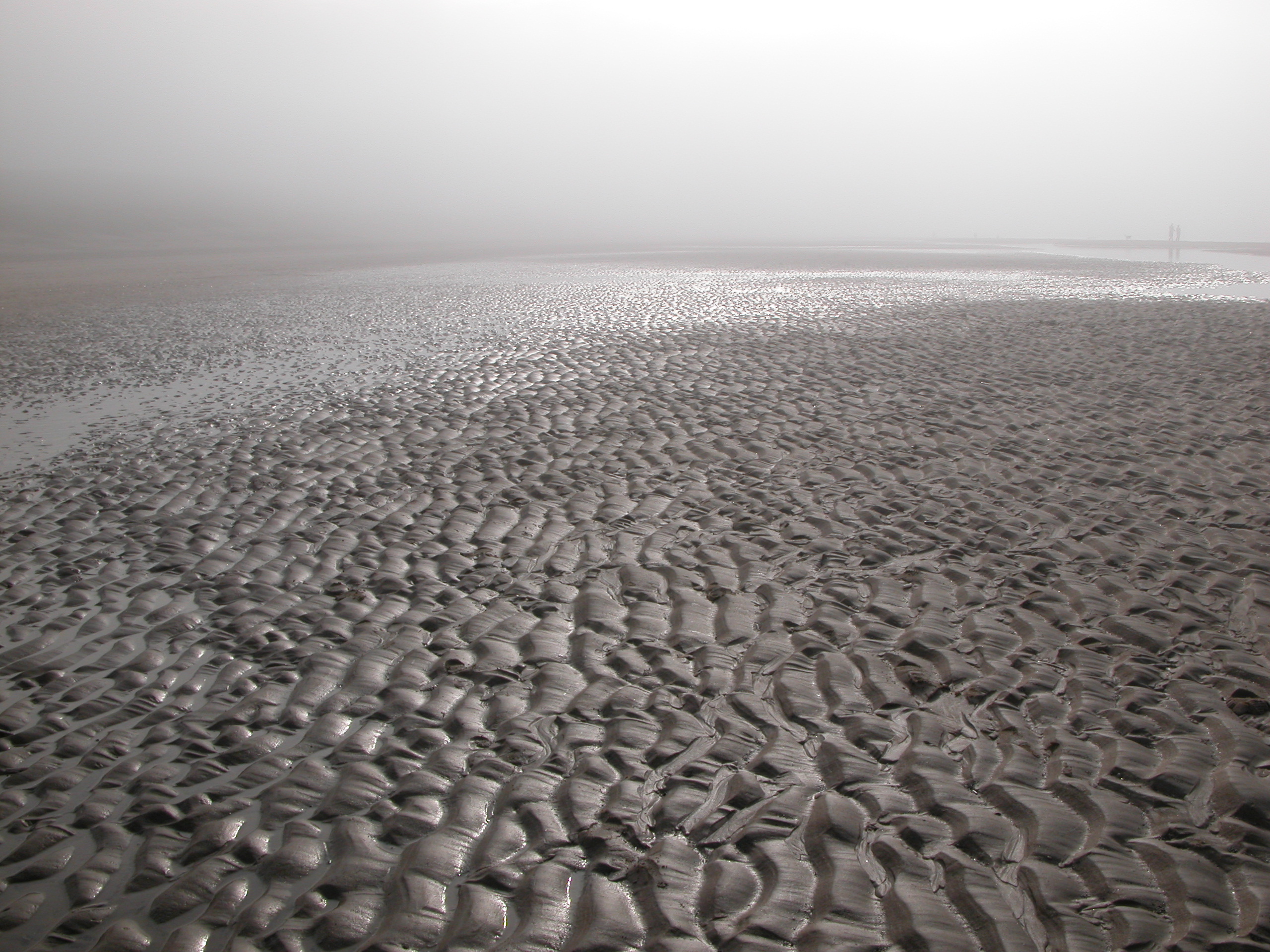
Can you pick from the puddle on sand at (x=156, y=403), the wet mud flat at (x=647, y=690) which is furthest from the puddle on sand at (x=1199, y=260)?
the puddle on sand at (x=156, y=403)

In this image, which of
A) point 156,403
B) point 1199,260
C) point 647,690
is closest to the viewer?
point 647,690

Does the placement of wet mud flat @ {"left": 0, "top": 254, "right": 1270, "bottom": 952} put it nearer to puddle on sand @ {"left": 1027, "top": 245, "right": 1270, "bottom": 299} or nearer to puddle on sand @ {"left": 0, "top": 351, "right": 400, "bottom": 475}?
puddle on sand @ {"left": 0, "top": 351, "right": 400, "bottom": 475}

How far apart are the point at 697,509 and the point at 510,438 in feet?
11.3

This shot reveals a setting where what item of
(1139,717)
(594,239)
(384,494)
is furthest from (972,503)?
(594,239)

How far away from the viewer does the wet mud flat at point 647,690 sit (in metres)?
3.68

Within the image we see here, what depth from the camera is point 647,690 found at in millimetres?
5266

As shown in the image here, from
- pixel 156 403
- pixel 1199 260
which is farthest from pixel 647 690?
pixel 1199 260

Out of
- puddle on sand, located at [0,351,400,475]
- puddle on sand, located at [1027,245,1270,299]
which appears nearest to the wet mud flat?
puddle on sand, located at [0,351,400,475]

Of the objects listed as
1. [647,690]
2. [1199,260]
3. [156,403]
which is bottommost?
[647,690]

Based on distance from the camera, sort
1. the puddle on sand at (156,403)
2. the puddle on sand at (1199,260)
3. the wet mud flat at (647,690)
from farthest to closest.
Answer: the puddle on sand at (1199,260)
the puddle on sand at (156,403)
the wet mud flat at (647,690)

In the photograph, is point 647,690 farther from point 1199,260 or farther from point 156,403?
point 1199,260

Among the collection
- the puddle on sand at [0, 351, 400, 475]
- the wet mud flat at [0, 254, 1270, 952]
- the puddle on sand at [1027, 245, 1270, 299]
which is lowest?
the wet mud flat at [0, 254, 1270, 952]

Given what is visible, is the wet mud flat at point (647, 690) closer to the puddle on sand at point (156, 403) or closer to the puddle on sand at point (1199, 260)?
the puddle on sand at point (156, 403)

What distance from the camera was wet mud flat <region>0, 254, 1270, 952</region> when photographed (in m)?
3.68
